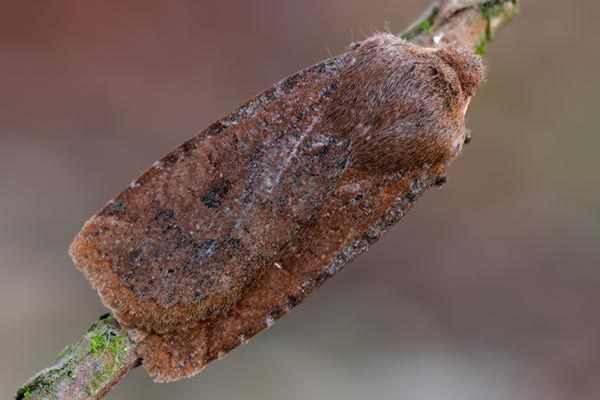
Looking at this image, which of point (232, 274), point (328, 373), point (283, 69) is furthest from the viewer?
point (283, 69)

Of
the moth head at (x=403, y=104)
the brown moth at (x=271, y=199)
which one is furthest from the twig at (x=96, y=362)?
the moth head at (x=403, y=104)

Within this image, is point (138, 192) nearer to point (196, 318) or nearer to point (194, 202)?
point (194, 202)

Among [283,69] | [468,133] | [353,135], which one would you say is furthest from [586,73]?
[353,135]

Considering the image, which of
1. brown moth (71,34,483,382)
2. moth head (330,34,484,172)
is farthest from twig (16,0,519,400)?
moth head (330,34,484,172)

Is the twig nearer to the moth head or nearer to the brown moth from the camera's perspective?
the brown moth

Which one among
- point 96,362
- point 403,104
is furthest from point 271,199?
point 96,362

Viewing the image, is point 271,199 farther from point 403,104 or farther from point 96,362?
point 96,362

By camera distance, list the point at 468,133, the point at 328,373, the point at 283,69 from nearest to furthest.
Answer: the point at 468,133 < the point at 328,373 < the point at 283,69
